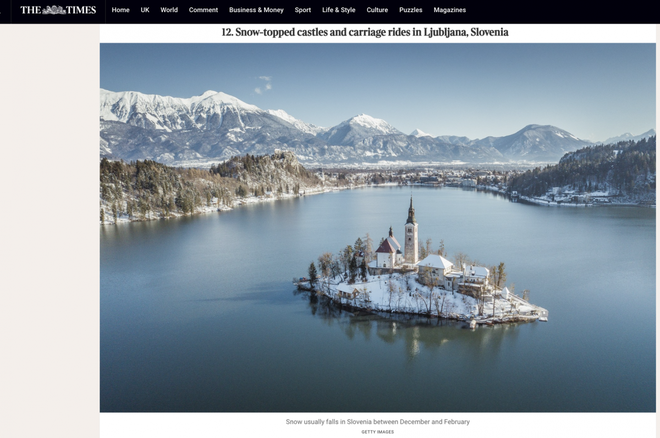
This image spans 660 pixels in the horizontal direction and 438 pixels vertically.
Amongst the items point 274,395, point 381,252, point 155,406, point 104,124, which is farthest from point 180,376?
point 104,124

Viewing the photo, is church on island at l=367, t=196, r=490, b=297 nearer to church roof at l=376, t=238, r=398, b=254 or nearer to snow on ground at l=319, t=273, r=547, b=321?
church roof at l=376, t=238, r=398, b=254

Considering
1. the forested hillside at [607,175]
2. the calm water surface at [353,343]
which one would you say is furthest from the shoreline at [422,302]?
the forested hillside at [607,175]

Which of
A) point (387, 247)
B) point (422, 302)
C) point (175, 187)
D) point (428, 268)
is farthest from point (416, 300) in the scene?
point (175, 187)
